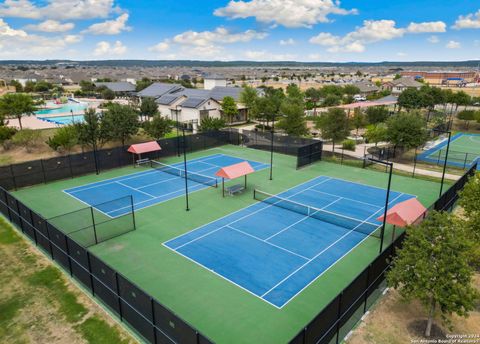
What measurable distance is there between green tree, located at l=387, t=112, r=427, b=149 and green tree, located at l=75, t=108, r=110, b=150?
31411mm

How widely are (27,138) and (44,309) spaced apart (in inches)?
1253

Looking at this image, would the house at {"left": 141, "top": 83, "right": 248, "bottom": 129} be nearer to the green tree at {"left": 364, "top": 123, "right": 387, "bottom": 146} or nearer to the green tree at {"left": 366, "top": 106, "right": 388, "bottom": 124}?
the green tree at {"left": 366, "top": 106, "right": 388, "bottom": 124}

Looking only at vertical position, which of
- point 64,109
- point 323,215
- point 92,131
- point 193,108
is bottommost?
point 323,215

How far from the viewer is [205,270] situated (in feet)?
56.9

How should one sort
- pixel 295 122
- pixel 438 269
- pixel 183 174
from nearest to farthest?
pixel 438 269 < pixel 183 174 < pixel 295 122

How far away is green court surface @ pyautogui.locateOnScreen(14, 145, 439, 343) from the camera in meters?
13.7

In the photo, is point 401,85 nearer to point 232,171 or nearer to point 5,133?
point 232,171

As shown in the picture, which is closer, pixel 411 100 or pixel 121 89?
pixel 411 100

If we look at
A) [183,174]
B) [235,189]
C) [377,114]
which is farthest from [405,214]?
[377,114]

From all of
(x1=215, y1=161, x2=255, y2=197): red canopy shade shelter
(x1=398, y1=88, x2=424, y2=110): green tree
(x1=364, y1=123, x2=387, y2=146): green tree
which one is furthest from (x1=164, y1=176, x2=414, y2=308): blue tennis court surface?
(x1=398, y1=88, x2=424, y2=110): green tree

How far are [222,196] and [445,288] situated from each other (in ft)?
58.5

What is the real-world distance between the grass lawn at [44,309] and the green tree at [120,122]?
2199cm

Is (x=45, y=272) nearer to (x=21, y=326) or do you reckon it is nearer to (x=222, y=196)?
(x=21, y=326)

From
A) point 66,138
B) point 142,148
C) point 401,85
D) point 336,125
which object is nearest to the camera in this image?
point 142,148
